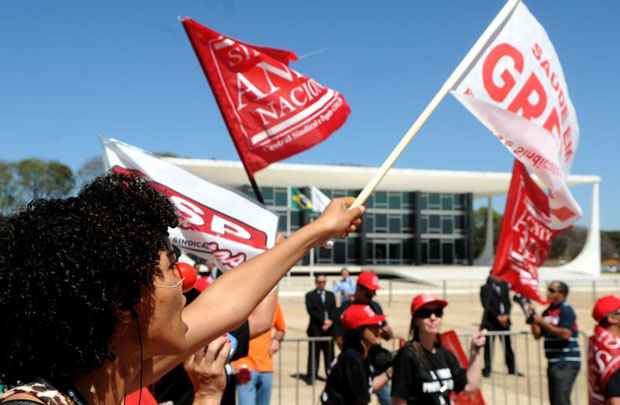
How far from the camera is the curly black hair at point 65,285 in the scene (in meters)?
1.32

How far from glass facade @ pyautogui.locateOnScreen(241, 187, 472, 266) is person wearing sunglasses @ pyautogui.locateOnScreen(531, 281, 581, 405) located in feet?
142

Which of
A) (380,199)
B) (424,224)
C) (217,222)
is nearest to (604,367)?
(217,222)

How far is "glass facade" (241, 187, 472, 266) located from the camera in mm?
52312

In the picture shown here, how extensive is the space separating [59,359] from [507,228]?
5746 millimetres

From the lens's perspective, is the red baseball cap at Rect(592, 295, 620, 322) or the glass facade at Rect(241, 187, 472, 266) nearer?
the red baseball cap at Rect(592, 295, 620, 322)

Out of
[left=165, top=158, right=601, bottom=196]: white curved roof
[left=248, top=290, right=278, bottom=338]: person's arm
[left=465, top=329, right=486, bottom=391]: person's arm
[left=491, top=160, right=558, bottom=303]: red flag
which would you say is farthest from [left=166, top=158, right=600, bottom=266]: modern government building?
[left=248, top=290, right=278, bottom=338]: person's arm

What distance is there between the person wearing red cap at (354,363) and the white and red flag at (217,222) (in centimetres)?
137

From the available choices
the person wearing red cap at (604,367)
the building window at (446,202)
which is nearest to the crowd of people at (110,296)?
the person wearing red cap at (604,367)

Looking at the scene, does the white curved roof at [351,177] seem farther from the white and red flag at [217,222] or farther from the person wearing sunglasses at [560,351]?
the white and red flag at [217,222]

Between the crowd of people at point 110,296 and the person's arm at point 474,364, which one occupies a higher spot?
the crowd of people at point 110,296

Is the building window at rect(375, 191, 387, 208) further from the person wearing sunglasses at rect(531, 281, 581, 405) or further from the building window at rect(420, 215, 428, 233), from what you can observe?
the person wearing sunglasses at rect(531, 281, 581, 405)

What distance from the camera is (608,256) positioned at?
8500 cm

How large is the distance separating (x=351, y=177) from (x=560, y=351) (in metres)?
39.6

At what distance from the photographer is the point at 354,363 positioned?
15.1 feet
